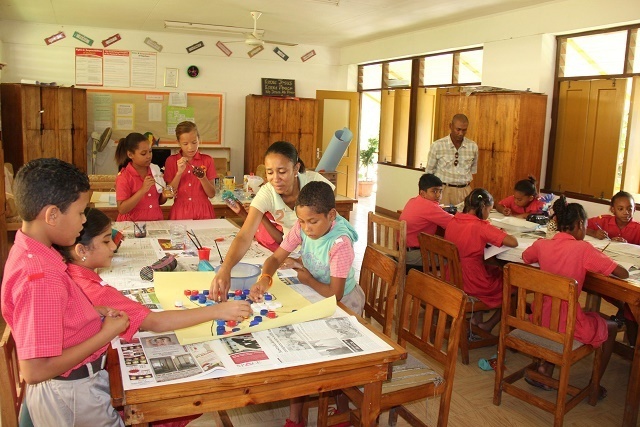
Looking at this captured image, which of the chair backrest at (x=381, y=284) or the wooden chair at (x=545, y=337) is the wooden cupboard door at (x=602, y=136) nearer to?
the wooden chair at (x=545, y=337)

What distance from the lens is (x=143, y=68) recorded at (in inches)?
368

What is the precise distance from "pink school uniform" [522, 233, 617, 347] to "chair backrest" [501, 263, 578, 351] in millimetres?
84

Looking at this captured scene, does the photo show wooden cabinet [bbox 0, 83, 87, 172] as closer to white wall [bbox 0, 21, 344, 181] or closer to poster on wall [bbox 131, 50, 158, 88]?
white wall [bbox 0, 21, 344, 181]

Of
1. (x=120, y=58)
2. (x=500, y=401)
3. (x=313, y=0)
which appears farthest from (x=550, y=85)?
(x=120, y=58)

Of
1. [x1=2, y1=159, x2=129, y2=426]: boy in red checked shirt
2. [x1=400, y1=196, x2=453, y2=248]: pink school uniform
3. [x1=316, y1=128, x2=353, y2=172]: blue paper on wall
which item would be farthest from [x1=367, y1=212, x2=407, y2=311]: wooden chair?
[x1=2, y1=159, x2=129, y2=426]: boy in red checked shirt

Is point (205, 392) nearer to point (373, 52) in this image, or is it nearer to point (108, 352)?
point (108, 352)

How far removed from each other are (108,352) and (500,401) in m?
2.26

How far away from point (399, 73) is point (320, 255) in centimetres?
743

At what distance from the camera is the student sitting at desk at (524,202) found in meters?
4.67

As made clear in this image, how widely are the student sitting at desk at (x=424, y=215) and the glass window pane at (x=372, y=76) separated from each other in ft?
20.0

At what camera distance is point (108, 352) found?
5.58 feet

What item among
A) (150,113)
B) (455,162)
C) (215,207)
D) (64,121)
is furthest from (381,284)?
(150,113)

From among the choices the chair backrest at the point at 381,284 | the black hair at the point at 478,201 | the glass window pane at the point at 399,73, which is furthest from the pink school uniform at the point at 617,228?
the glass window pane at the point at 399,73

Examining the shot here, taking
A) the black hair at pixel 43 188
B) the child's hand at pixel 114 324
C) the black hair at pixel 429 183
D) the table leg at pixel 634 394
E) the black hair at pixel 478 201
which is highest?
the black hair at pixel 43 188
